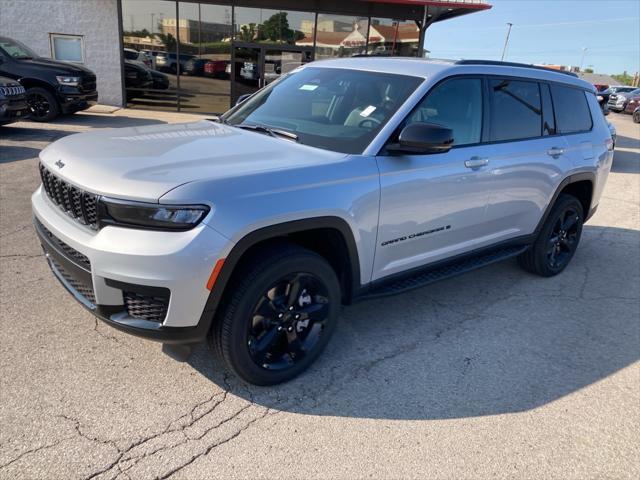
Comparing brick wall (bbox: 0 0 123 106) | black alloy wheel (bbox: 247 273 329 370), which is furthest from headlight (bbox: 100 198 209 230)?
brick wall (bbox: 0 0 123 106)

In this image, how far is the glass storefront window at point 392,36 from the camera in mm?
16484

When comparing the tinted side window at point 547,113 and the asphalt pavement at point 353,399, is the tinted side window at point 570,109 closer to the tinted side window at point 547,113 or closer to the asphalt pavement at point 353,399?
the tinted side window at point 547,113

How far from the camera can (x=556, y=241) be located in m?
5.06

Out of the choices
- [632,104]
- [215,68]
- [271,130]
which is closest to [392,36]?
[215,68]

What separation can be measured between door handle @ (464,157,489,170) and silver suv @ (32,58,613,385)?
0.04ft

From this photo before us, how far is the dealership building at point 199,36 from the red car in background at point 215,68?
0.10 feet

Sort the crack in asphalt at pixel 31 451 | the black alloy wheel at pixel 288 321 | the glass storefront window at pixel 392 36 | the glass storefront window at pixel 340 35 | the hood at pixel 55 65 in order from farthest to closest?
the glass storefront window at pixel 392 36
the glass storefront window at pixel 340 35
the hood at pixel 55 65
the black alloy wheel at pixel 288 321
the crack in asphalt at pixel 31 451

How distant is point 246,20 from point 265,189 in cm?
1453

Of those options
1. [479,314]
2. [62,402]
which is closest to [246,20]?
[479,314]

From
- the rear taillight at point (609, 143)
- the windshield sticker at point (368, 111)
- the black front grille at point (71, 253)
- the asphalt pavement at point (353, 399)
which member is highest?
the windshield sticker at point (368, 111)

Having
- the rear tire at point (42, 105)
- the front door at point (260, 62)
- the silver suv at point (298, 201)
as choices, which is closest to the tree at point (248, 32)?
the front door at point (260, 62)

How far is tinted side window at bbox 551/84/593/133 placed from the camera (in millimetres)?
4729

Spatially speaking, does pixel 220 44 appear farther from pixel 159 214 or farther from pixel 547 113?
pixel 159 214

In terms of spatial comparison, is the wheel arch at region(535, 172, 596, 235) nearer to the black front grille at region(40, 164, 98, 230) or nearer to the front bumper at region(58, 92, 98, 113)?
the black front grille at region(40, 164, 98, 230)
